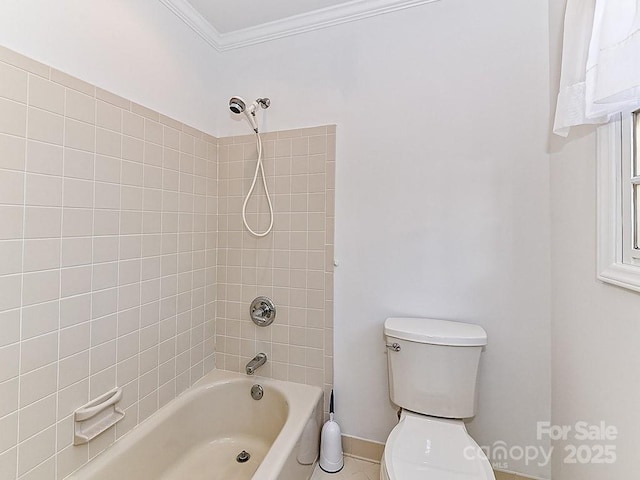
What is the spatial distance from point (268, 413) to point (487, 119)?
1896 millimetres

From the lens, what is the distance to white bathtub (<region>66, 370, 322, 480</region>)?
1206 millimetres

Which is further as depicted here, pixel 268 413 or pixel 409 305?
pixel 268 413

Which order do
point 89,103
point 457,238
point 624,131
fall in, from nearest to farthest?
point 624,131 → point 89,103 → point 457,238

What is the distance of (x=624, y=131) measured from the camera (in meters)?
0.85

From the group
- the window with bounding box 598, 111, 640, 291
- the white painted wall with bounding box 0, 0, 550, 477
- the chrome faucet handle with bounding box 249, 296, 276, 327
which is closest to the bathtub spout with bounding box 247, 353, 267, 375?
the chrome faucet handle with bounding box 249, 296, 276, 327

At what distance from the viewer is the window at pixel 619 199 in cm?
83

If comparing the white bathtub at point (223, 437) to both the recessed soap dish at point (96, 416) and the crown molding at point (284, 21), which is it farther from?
the crown molding at point (284, 21)

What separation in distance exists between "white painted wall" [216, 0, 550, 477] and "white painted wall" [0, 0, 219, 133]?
42 centimetres

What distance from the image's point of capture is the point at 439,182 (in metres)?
1.47

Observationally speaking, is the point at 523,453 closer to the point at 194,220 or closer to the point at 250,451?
the point at 250,451

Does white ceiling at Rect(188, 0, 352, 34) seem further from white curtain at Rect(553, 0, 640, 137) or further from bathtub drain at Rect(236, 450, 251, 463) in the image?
bathtub drain at Rect(236, 450, 251, 463)

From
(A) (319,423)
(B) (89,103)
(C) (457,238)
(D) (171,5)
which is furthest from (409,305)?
(D) (171,5)

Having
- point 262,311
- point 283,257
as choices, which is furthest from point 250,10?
point 262,311

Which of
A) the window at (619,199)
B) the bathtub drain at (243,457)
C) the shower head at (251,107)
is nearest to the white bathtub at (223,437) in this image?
the bathtub drain at (243,457)
